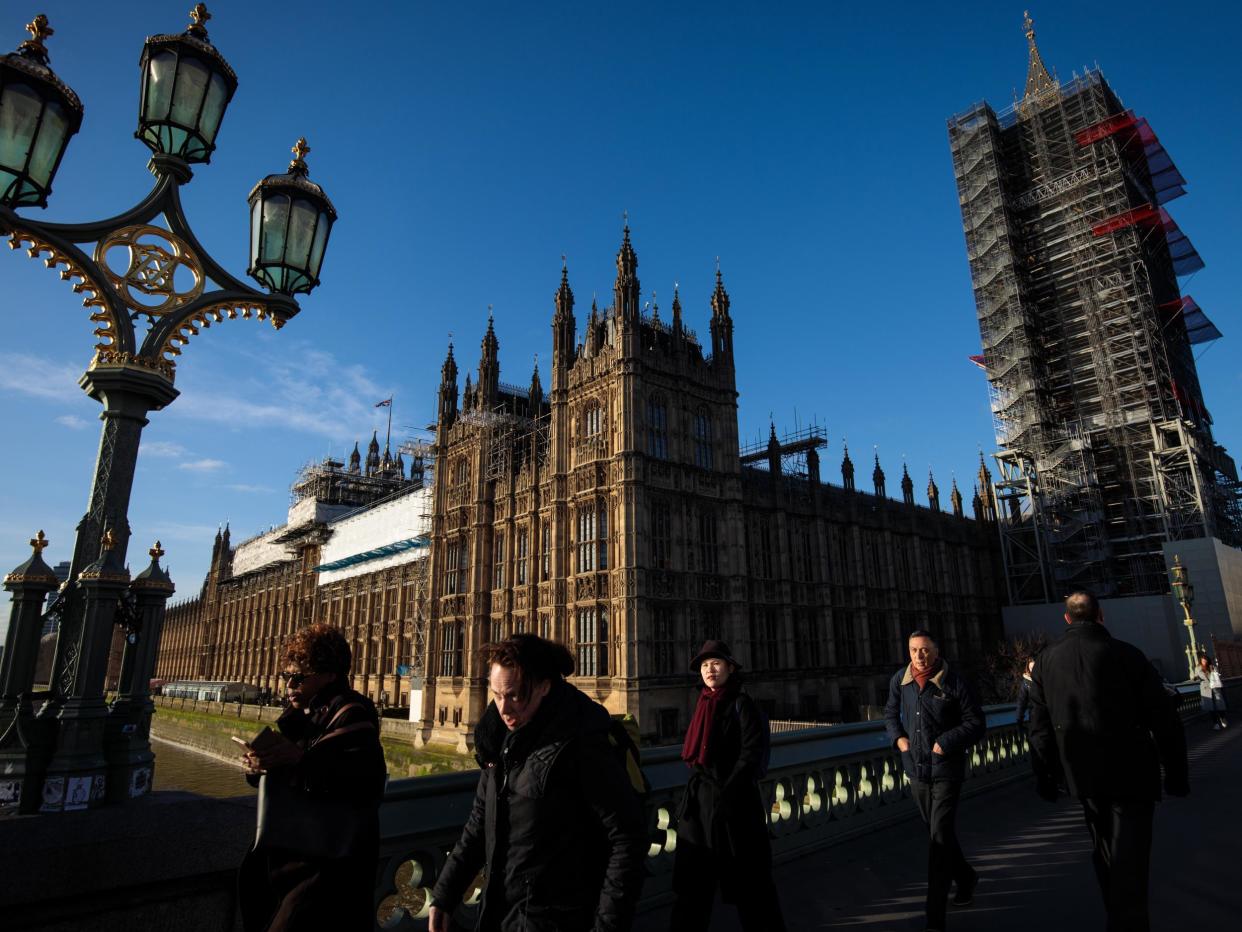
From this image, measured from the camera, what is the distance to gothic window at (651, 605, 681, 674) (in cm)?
3188

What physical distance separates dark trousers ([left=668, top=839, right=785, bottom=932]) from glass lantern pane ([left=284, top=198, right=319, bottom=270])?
17.4 feet

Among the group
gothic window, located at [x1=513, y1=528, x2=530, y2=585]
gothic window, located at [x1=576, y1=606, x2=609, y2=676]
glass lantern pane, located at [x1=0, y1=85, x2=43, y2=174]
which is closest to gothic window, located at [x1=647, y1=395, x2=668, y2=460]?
gothic window, located at [x1=576, y1=606, x2=609, y2=676]

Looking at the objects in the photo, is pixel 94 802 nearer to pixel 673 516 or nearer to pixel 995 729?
pixel 995 729

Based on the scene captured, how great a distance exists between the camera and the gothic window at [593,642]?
3203 centimetres

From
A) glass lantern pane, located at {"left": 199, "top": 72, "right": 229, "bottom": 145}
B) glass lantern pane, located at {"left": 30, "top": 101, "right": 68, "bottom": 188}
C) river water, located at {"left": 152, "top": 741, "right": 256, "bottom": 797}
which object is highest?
glass lantern pane, located at {"left": 199, "top": 72, "right": 229, "bottom": 145}

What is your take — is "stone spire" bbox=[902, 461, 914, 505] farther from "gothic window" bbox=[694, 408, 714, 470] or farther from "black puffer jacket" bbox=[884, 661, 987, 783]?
"black puffer jacket" bbox=[884, 661, 987, 783]

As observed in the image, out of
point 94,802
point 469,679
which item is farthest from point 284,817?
point 469,679

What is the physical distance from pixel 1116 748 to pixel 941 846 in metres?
1.33

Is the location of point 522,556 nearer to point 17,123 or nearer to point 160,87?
point 160,87

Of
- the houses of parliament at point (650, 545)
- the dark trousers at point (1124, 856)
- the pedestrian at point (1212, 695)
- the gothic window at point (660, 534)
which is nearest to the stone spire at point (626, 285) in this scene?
the houses of parliament at point (650, 545)

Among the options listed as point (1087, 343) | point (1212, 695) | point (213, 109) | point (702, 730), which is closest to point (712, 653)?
point (702, 730)

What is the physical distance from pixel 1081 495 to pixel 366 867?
54.4m

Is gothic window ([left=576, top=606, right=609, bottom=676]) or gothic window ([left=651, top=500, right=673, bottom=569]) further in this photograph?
gothic window ([left=651, top=500, right=673, bottom=569])

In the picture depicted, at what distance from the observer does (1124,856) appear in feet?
14.5
